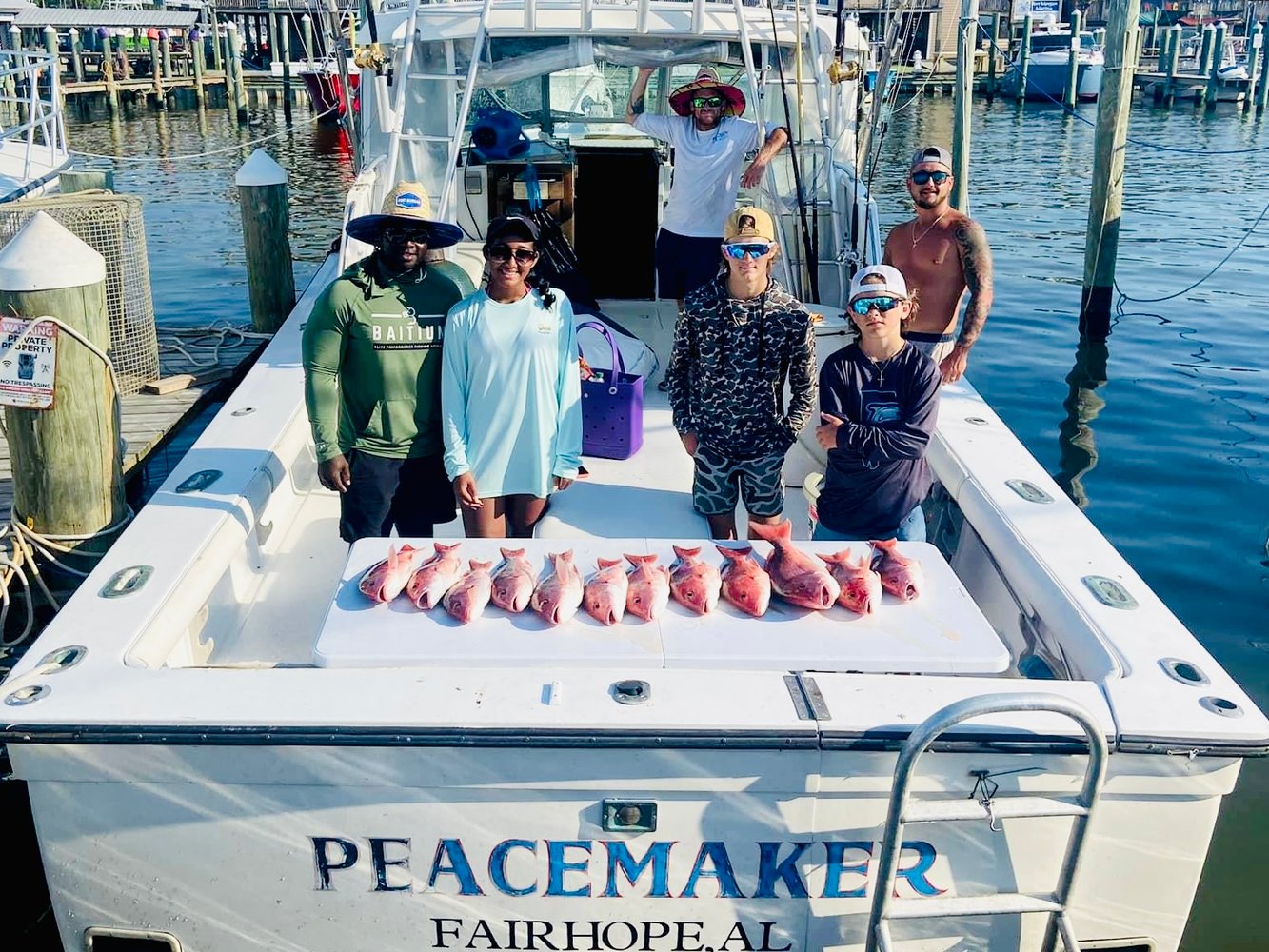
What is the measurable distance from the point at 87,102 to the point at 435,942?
4023cm

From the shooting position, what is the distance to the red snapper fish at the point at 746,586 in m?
2.98

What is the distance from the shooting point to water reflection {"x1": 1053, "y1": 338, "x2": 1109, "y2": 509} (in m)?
7.76

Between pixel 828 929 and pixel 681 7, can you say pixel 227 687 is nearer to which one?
pixel 828 929

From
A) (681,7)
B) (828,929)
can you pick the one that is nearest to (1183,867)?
(828,929)

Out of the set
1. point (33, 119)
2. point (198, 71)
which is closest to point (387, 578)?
point (33, 119)

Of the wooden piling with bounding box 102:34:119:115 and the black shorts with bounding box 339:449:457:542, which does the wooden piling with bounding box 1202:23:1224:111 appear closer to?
the wooden piling with bounding box 102:34:119:115

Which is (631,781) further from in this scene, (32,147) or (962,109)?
(32,147)

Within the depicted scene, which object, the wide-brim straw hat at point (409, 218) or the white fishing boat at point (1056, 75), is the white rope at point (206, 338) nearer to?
the wide-brim straw hat at point (409, 218)

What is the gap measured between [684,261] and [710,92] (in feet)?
2.60

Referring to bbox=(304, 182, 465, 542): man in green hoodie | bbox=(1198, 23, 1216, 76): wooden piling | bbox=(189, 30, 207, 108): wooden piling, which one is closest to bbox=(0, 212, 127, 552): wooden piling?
bbox=(304, 182, 465, 542): man in green hoodie

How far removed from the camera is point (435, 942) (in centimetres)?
274

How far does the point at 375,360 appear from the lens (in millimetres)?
3502

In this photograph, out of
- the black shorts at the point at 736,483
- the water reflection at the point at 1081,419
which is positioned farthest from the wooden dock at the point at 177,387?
the water reflection at the point at 1081,419

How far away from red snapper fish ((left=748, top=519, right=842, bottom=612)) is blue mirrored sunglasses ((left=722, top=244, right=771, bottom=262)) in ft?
2.97
